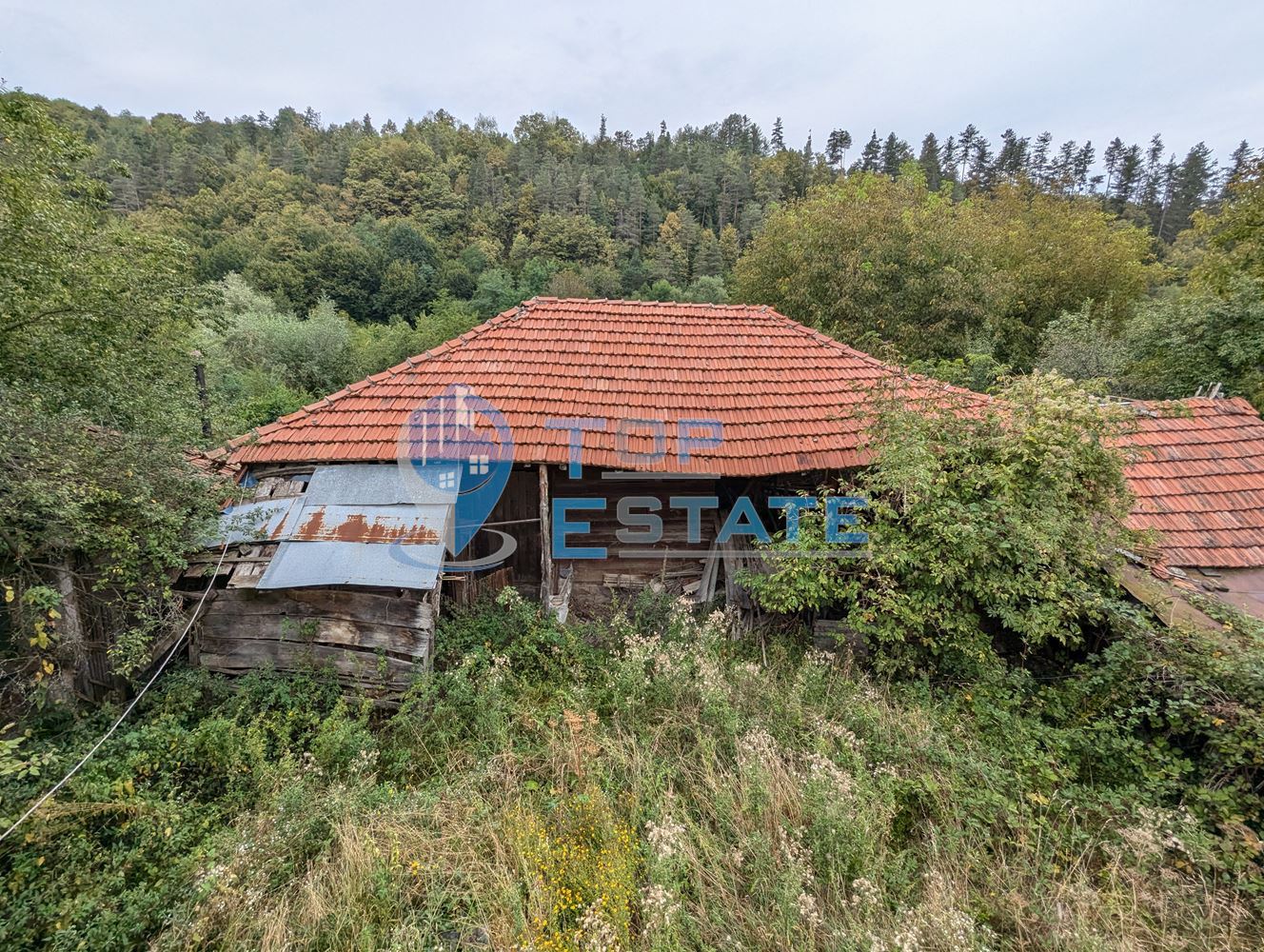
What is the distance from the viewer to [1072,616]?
4.72 meters

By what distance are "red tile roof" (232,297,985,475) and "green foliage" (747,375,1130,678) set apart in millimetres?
904

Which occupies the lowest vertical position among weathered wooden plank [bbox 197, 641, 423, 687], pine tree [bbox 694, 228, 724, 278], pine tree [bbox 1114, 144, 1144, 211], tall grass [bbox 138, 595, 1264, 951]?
tall grass [bbox 138, 595, 1264, 951]

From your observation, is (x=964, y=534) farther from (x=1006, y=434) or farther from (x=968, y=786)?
(x=968, y=786)

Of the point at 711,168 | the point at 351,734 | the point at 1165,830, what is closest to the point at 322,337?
the point at 351,734

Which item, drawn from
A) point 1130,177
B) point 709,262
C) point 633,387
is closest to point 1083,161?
point 1130,177

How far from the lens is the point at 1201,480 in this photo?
625 centimetres

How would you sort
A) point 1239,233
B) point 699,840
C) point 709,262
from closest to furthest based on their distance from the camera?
point 699,840, point 1239,233, point 709,262

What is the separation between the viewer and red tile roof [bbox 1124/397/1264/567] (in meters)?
5.59

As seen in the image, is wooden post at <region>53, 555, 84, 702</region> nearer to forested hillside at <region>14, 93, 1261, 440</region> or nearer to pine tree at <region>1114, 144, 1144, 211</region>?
forested hillside at <region>14, 93, 1261, 440</region>

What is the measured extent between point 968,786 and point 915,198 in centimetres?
1884

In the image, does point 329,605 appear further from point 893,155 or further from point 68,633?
point 893,155

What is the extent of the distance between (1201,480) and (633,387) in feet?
24.5

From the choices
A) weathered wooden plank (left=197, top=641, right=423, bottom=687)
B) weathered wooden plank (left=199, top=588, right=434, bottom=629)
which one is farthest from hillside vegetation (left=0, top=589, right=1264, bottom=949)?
weathered wooden plank (left=199, top=588, right=434, bottom=629)

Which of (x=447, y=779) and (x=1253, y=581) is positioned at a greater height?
(x=1253, y=581)
